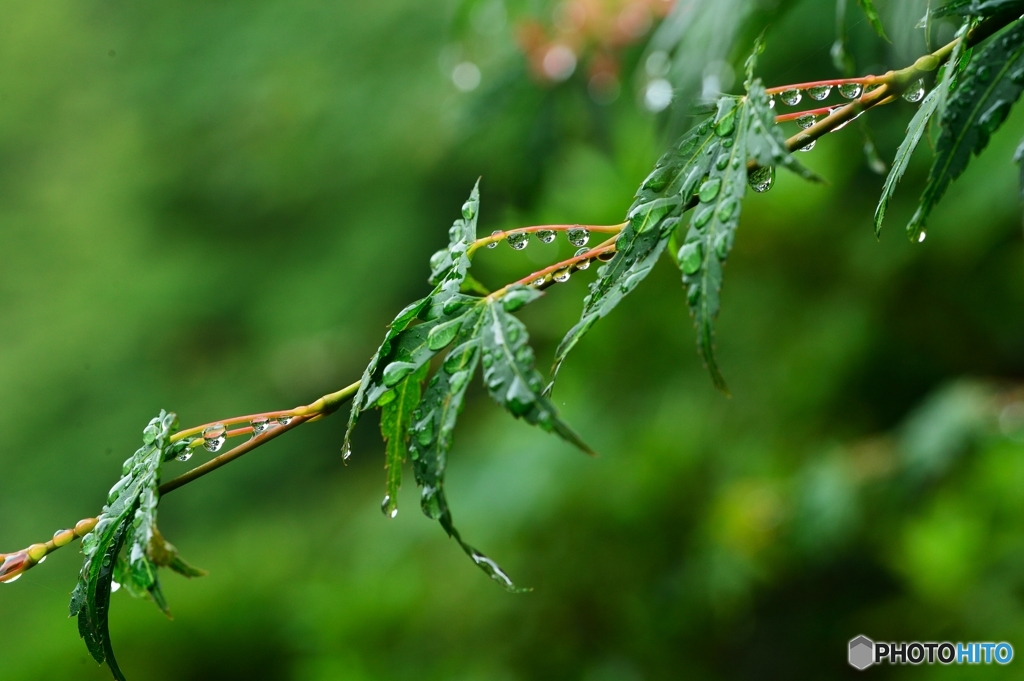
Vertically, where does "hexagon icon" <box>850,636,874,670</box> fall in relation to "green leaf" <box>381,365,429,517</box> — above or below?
below

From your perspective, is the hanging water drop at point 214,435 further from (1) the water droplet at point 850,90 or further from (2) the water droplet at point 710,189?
(1) the water droplet at point 850,90

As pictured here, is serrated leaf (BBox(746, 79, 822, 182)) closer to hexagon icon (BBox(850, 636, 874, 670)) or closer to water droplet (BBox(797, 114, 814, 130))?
water droplet (BBox(797, 114, 814, 130))

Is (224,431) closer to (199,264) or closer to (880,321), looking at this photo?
(880,321)

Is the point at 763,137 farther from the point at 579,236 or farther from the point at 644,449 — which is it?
the point at 644,449

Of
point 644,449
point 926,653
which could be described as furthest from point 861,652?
point 644,449

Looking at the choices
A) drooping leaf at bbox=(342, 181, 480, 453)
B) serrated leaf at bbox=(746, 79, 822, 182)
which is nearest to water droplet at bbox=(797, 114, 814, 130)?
serrated leaf at bbox=(746, 79, 822, 182)

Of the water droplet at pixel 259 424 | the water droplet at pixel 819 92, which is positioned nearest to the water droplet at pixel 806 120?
the water droplet at pixel 819 92
